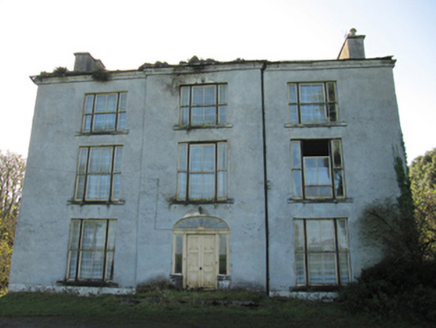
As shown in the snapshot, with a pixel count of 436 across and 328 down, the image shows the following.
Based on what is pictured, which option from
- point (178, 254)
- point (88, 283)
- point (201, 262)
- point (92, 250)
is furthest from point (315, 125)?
point (88, 283)

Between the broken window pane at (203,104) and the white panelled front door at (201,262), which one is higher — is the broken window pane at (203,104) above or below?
above

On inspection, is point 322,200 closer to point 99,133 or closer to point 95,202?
point 95,202

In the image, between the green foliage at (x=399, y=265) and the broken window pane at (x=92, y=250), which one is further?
the broken window pane at (x=92, y=250)

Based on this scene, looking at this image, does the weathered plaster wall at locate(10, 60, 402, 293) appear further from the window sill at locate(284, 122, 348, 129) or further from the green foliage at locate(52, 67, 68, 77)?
the green foliage at locate(52, 67, 68, 77)

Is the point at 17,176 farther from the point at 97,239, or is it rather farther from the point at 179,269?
the point at 179,269

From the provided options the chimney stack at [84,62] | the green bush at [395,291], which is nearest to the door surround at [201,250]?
the green bush at [395,291]

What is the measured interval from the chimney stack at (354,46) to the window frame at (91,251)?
13.2 metres

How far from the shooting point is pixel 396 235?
13281 mm

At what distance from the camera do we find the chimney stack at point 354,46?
16078 millimetres

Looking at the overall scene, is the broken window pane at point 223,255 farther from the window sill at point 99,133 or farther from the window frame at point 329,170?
the window sill at point 99,133

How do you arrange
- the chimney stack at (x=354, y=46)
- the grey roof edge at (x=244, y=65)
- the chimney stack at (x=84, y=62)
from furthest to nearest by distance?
the chimney stack at (x=84, y=62) → the chimney stack at (x=354, y=46) → the grey roof edge at (x=244, y=65)

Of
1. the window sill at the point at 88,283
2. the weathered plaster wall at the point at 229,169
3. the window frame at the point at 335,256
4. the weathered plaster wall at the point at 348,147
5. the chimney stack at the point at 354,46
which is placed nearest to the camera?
the window frame at the point at 335,256

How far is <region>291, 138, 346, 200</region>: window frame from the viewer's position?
14.4 meters

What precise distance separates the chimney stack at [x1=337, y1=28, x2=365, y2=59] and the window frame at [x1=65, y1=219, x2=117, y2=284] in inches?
520
